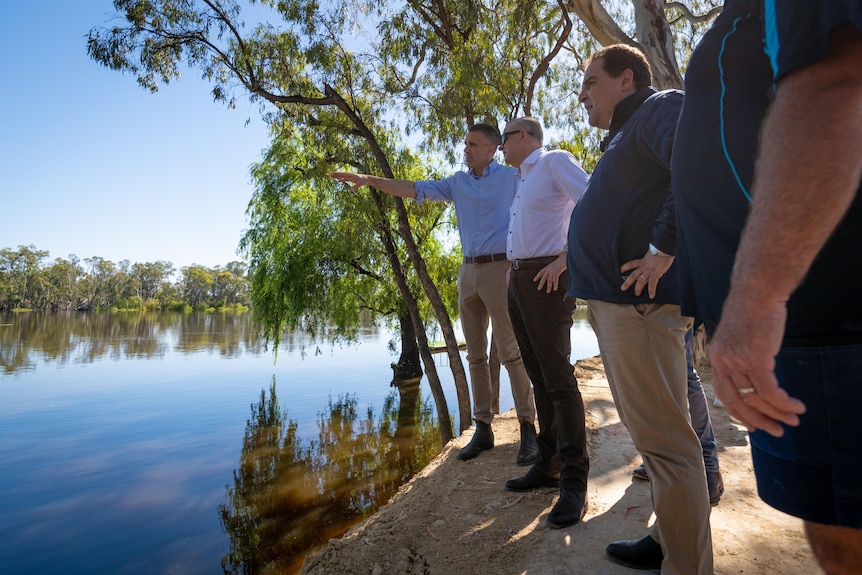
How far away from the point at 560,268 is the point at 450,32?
5.46 metres

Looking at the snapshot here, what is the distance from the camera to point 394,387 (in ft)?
44.5

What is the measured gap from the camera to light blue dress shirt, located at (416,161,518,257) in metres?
3.54

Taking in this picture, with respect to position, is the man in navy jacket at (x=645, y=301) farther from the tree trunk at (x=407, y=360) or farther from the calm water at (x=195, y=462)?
the tree trunk at (x=407, y=360)

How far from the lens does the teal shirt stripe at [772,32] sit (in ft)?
2.42

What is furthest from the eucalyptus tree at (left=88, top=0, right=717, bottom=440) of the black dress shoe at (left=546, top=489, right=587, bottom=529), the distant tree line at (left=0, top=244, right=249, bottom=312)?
the distant tree line at (left=0, top=244, right=249, bottom=312)

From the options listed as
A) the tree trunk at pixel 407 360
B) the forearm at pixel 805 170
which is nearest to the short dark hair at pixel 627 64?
the forearm at pixel 805 170

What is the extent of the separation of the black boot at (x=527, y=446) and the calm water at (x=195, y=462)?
2.84 m

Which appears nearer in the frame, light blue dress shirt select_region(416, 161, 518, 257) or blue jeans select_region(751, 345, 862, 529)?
blue jeans select_region(751, 345, 862, 529)

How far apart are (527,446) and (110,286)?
93582 mm

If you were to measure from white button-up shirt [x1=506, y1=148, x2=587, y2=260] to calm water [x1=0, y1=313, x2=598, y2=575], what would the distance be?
394 centimetres

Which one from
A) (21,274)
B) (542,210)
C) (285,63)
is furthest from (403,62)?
(21,274)

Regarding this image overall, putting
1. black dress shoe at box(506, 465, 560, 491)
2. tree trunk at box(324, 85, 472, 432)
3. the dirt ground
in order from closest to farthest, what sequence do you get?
the dirt ground, black dress shoe at box(506, 465, 560, 491), tree trunk at box(324, 85, 472, 432)

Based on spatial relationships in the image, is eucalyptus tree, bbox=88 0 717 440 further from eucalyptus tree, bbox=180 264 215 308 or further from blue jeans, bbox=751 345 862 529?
eucalyptus tree, bbox=180 264 215 308

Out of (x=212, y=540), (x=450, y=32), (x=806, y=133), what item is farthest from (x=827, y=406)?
(x=450, y=32)
